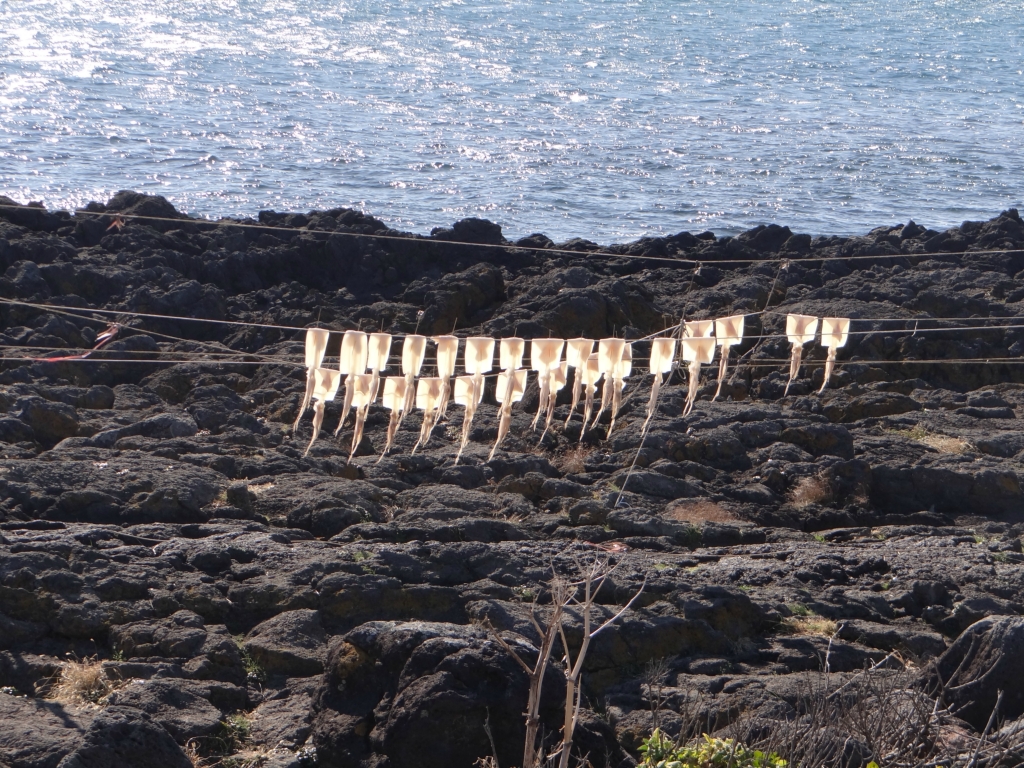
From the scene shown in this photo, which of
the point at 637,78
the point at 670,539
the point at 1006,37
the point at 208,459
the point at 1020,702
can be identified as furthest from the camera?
the point at 1006,37

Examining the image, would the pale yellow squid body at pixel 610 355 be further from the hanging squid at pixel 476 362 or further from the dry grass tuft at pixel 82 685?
the dry grass tuft at pixel 82 685

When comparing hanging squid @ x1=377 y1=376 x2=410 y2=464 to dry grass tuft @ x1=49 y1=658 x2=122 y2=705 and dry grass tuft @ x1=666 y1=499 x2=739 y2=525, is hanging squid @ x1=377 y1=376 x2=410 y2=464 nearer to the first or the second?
dry grass tuft @ x1=49 y1=658 x2=122 y2=705

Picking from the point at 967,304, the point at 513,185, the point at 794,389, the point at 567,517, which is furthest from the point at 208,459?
the point at 513,185

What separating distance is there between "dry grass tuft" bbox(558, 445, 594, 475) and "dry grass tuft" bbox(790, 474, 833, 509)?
2741mm

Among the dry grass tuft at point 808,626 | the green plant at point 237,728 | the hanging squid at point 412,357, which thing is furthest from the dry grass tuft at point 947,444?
the green plant at point 237,728

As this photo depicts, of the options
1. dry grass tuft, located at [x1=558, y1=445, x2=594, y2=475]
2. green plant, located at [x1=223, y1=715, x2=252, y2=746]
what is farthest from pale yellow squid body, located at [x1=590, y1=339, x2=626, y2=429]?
dry grass tuft, located at [x1=558, y1=445, x2=594, y2=475]

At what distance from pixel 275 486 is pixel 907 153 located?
40753 mm

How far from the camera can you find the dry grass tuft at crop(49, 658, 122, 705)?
902cm

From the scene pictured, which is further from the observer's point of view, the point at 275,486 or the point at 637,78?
the point at 637,78

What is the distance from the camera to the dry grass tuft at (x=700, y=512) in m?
14.0

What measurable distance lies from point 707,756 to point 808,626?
4.36 m

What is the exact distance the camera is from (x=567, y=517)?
1333cm

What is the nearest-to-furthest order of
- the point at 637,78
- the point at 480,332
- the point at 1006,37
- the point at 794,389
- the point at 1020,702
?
the point at 1020,702 → the point at 794,389 → the point at 480,332 → the point at 637,78 → the point at 1006,37

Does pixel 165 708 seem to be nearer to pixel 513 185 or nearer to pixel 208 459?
pixel 208 459
